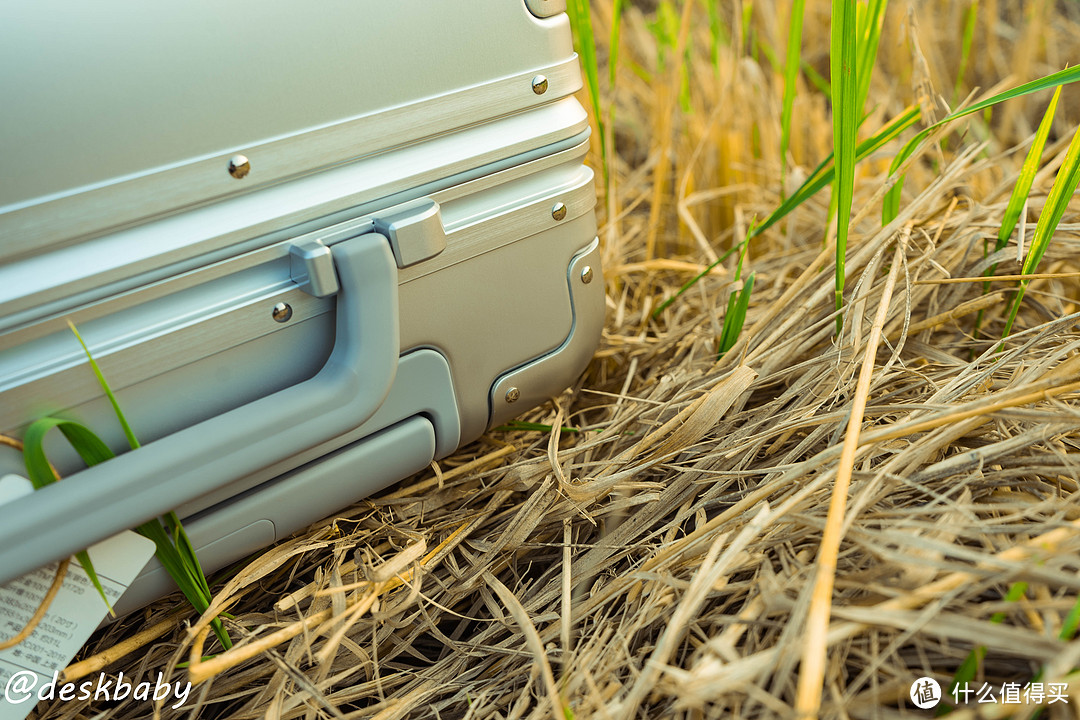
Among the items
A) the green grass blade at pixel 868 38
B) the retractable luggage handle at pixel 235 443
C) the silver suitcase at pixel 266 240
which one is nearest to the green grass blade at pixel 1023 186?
the green grass blade at pixel 868 38

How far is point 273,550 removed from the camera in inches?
24.0

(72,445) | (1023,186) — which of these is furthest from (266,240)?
(1023,186)

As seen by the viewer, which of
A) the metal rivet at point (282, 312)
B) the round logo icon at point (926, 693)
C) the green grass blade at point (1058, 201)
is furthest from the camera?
the green grass blade at point (1058, 201)

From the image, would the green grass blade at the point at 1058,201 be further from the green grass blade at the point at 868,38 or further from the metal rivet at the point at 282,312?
the metal rivet at the point at 282,312

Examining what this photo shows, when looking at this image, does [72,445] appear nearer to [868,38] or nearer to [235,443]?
[235,443]

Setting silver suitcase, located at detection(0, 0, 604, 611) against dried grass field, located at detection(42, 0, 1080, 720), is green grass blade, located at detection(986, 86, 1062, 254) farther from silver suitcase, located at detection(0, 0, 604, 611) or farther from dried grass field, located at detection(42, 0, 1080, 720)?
silver suitcase, located at detection(0, 0, 604, 611)

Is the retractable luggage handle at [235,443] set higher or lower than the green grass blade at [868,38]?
lower

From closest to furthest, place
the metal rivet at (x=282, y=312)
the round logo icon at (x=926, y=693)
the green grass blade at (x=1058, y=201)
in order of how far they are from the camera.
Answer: the round logo icon at (x=926, y=693), the metal rivet at (x=282, y=312), the green grass blade at (x=1058, y=201)

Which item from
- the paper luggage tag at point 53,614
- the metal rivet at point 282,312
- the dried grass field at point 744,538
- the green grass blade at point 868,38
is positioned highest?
the green grass blade at point 868,38

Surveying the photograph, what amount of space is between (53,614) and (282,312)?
24 cm

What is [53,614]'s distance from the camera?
1.61ft

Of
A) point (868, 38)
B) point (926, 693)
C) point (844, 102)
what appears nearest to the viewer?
point (926, 693)

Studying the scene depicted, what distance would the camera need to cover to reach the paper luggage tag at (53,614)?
0.48m

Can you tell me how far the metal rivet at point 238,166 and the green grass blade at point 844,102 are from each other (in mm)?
454
